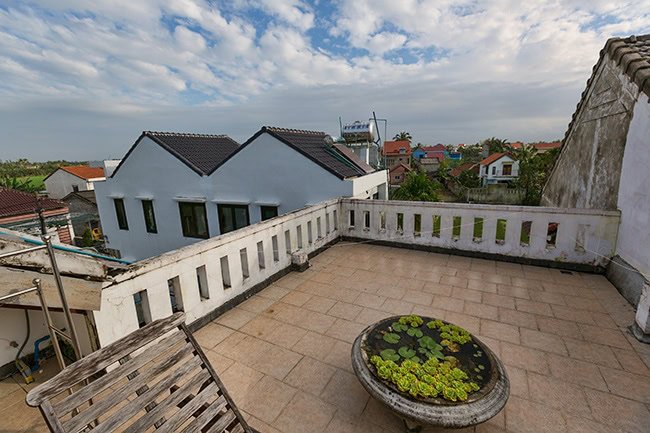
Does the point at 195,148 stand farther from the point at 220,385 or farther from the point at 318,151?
the point at 220,385

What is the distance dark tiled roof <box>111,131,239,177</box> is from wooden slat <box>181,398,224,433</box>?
10.3m

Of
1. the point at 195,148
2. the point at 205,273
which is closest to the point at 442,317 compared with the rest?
the point at 205,273

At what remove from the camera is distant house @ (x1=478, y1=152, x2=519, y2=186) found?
172 ft

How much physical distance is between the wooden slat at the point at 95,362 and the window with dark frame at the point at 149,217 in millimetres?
13065

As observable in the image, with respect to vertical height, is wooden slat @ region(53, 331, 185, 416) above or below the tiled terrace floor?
above

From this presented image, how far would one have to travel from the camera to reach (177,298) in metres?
4.14

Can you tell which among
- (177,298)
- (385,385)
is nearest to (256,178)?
(177,298)

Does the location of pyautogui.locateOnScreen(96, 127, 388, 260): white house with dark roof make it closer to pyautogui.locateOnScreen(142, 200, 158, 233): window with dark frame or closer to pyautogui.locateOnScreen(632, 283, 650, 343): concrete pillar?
pyautogui.locateOnScreen(142, 200, 158, 233): window with dark frame

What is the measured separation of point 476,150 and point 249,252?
11123cm

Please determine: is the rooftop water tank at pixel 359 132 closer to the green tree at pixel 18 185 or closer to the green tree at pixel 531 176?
the green tree at pixel 531 176

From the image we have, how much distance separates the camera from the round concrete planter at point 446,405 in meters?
2.33

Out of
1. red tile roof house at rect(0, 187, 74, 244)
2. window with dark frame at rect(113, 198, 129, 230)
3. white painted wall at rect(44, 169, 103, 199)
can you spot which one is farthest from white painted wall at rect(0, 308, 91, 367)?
white painted wall at rect(44, 169, 103, 199)

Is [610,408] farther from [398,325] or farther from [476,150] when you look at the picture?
[476,150]

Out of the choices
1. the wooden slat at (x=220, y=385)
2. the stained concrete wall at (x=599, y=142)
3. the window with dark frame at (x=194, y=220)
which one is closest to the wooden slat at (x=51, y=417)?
the wooden slat at (x=220, y=385)
